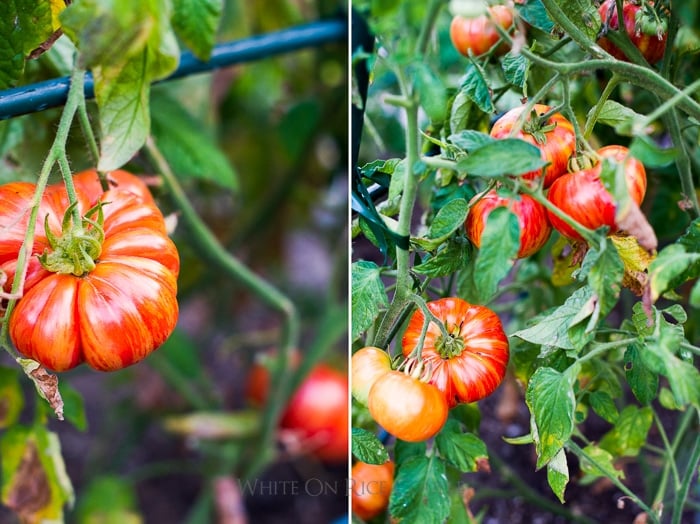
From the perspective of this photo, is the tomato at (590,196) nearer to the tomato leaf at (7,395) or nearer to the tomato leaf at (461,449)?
the tomato leaf at (461,449)

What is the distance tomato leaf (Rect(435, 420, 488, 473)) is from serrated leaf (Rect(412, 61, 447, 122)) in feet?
0.82

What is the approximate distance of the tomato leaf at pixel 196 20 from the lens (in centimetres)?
43

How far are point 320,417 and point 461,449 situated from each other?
0.67 m

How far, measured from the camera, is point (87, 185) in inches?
20.8

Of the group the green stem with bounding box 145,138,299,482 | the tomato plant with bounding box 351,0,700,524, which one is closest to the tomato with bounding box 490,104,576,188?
the tomato plant with bounding box 351,0,700,524

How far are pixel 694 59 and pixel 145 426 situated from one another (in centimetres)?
98

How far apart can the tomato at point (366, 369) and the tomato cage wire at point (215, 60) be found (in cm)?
21

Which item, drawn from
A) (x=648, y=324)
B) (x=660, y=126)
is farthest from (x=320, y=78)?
(x=648, y=324)

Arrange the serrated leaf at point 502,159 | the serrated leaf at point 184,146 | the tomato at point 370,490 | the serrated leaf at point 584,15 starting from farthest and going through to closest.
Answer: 1. the serrated leaf at point 184,146
2. the tomato at point 370,490
3. the serrated leaf at point 584,15
4. the serrated leaf at point 502,159

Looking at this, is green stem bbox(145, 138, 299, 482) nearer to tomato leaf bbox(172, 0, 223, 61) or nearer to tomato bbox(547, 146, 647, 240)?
tomato leaf bbox(172, 0, 223, 61)

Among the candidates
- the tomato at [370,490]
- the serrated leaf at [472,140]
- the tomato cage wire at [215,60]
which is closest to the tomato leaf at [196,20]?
the tomato cage wire at [215,60]

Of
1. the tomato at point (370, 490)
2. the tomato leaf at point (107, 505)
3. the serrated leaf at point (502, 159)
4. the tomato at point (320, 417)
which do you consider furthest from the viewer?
the tomato at point (320, 417)

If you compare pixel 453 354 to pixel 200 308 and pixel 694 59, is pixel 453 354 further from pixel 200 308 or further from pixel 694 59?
pixel 200 308

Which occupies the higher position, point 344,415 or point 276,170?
point 276,170
